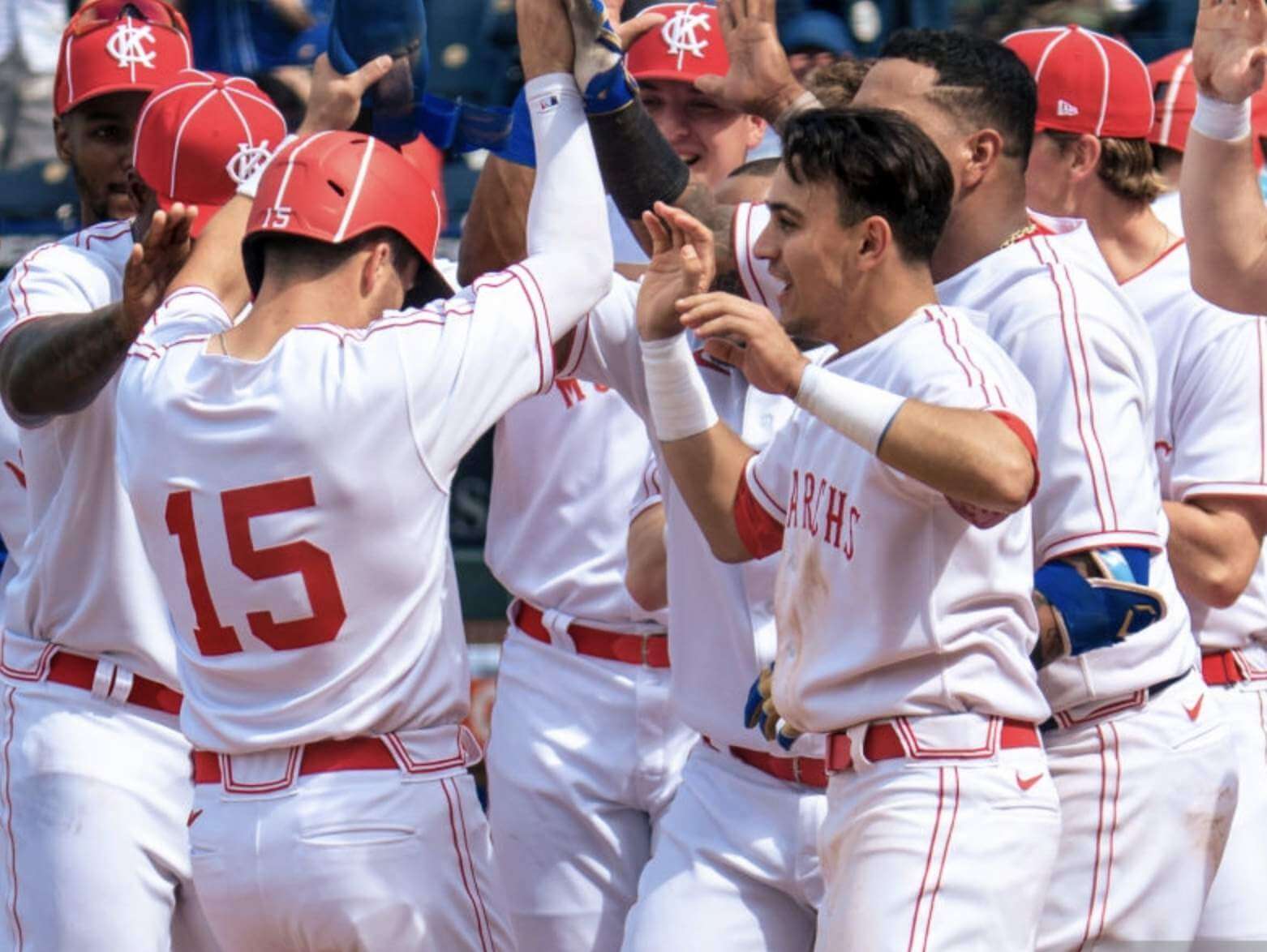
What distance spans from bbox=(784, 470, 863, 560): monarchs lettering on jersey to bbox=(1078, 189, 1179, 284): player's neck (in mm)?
1447

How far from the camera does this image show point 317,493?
358 centimetres

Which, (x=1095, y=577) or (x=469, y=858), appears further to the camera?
(x=469, y=858)

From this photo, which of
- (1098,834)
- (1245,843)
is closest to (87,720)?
(1098,834)

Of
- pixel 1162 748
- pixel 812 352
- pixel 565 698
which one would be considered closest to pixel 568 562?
pixel 565 698

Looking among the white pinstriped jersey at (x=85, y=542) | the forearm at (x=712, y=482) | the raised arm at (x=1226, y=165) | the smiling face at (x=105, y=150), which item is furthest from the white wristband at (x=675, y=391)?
the smiling face at (x=105, y=150)

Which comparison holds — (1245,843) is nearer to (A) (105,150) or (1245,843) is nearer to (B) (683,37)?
(B) (683,37)

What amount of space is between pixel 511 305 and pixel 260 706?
2.58ft

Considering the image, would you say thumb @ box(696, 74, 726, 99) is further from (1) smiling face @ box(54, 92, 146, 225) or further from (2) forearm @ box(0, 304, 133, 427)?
(2) forearm @ box(0, 304, 133, 427)

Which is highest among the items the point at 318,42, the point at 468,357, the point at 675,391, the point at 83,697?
the point at 468,357

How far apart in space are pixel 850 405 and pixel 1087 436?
2.05 ft

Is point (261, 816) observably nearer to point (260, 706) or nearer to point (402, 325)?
point (260, 706)

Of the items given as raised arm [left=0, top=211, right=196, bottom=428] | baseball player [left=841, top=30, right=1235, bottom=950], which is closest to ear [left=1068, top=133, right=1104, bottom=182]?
baseball player [left=841, top=30, right=1235, bottom=950]

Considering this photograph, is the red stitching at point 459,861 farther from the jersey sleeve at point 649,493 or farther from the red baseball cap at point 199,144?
the red baseball cap at point 199,144

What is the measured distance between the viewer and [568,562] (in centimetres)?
470
